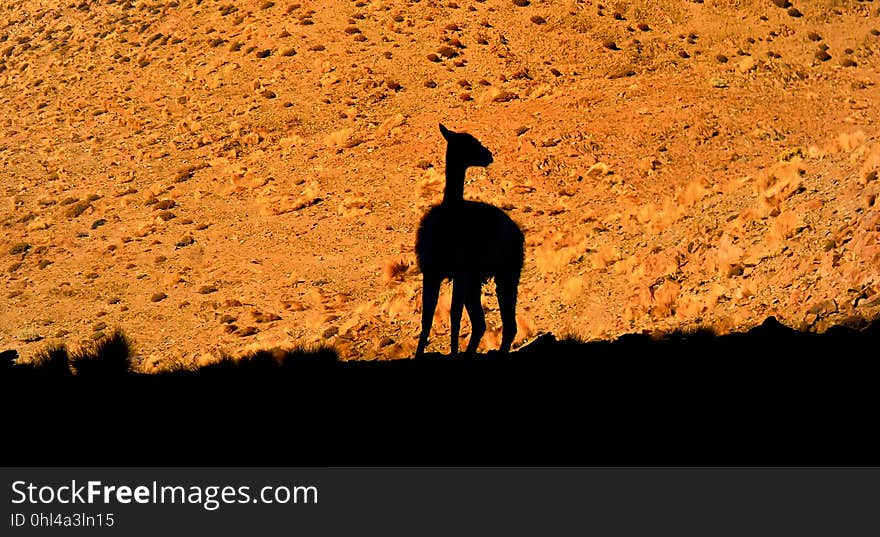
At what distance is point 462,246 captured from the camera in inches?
492

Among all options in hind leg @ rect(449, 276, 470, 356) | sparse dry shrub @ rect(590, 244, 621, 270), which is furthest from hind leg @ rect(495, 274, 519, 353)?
sparse dry shrub @ rect(590, 244, 621, 270)

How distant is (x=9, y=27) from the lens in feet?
160

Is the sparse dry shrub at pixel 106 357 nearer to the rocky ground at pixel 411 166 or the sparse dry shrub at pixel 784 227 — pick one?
the rocky ground at pixel 411 166

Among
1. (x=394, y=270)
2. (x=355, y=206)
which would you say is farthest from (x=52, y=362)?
(x=355, y=206)

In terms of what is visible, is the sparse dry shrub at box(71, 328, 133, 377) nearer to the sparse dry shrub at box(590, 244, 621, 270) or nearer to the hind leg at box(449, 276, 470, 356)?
the hind leg at box(449, 276, 470, 356)

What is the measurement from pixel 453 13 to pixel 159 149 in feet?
42.3

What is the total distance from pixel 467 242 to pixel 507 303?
131 centimetres

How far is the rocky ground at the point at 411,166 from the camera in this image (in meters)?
18.1

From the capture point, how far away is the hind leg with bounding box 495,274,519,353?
43.5 feet

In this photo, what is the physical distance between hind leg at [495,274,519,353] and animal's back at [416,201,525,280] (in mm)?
160

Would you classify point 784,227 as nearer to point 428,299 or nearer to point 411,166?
point 428,299

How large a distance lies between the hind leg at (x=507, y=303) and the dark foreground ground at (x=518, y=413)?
392mm

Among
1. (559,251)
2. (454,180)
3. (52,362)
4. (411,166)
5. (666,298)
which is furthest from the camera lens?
(411,166)

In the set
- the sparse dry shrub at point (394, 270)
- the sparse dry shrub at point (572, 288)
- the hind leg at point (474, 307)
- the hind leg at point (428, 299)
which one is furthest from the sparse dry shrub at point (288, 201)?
the hind leg at point (428, 299)
